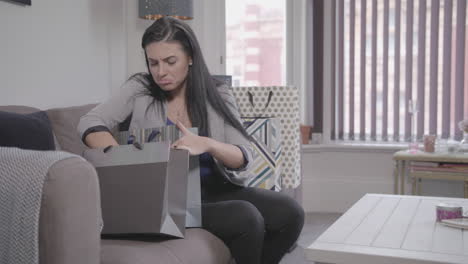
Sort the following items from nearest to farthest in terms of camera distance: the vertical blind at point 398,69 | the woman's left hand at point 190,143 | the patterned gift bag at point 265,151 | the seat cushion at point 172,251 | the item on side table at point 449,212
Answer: the seat cushion at point 172,251 < the woman's left hand at point 190,143 < the item on side table at point 449,212 < the patterned gift bag at point 265,151 < the vertical blind at point 398,69

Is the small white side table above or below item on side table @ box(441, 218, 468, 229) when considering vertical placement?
below

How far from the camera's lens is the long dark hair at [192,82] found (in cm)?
172

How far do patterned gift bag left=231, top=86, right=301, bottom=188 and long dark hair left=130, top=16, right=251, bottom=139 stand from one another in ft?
2.92

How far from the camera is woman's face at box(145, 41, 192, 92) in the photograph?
1.71 metres

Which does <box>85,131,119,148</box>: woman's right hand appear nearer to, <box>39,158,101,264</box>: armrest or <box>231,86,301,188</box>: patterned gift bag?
<box>39,158,101,264</box>: armrest

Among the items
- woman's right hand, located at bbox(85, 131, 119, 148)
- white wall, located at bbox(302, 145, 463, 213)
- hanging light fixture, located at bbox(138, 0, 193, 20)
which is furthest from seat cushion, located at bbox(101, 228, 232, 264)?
white wall, located at bbox(302, 145, 463, 213)

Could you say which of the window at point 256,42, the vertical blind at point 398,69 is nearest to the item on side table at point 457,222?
the vertical blind at point 398,69

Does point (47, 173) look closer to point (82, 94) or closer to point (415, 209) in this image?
point (415, 209)

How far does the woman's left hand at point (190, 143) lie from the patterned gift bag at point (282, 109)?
3.93ft

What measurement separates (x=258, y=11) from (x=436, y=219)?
8.95 feet

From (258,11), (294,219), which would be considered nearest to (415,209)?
(294,219)

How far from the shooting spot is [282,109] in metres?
2.71

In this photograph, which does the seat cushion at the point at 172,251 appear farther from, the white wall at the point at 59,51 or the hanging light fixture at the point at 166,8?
the hanging light fixture at the point at 166,8

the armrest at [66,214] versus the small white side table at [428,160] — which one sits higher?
the armrest at [66,214]
